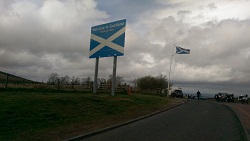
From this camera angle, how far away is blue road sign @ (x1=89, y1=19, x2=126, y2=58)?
28.8m

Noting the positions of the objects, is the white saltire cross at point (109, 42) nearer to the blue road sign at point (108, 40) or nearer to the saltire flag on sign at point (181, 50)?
the blue road sign at point (108, 40)

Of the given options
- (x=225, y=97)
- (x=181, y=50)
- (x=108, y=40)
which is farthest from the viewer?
(x=225, y=97)

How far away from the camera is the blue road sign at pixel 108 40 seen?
28.8 m

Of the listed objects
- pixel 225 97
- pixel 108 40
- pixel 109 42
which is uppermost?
pixel 108 40

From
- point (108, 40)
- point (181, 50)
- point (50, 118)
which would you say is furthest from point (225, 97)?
point (50, 118)

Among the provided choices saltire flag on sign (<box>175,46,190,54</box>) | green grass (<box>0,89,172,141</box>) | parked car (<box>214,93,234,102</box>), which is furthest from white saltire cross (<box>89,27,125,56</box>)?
parked car (<box>214,93,234,102</box>)

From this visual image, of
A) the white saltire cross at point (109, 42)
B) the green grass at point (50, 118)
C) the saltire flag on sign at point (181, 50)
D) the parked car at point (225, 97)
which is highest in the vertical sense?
the saltire flag on sign at point (181, 50)

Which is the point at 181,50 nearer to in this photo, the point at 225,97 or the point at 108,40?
the point at 225,97

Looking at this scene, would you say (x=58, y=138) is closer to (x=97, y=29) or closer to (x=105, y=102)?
(x=105, y=102)

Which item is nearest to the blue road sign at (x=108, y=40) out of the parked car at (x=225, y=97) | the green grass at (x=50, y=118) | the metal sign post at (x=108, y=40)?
the metal sign post at (x=108, y=40)

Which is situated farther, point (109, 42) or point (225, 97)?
point (225, 97)

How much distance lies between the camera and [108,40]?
29688mm

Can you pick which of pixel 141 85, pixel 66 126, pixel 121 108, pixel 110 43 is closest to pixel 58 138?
pixel 66 126

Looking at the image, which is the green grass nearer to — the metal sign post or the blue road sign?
the metal sign post
